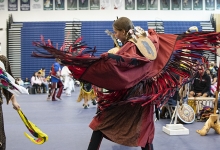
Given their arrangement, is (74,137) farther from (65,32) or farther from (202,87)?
(65,32)

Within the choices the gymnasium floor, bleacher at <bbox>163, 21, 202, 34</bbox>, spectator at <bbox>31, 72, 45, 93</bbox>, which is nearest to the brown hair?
the gymnasium floor

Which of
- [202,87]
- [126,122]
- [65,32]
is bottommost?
[202,87]

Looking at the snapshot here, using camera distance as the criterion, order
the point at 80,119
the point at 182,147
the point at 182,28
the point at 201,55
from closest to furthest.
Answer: the point at 201,55 → the point at 182,147 → the point at 80,119 → the point at 182,28

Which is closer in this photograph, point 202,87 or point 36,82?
point 202,87

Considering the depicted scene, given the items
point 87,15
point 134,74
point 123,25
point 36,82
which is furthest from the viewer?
point 87,15

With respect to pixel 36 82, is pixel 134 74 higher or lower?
higher

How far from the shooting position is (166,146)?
354cm

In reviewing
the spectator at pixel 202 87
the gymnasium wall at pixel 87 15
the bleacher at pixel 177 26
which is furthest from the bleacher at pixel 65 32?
the spectator at pixel 202 87

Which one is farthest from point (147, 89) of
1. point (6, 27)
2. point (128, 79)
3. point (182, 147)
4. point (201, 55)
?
point (6, 27)

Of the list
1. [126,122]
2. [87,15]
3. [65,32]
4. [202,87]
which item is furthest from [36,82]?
[126,122]

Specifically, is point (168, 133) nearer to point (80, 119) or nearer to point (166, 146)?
point (166, 146)

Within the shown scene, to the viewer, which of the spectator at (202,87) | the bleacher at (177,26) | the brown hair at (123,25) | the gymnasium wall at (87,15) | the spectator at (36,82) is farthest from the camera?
the gymnasium wall at (87,15)

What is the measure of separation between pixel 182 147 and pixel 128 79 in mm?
1856

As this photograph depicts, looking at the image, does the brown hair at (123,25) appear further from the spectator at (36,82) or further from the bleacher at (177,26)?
the bleacher at (177,26)
